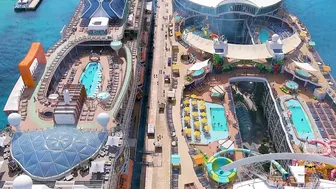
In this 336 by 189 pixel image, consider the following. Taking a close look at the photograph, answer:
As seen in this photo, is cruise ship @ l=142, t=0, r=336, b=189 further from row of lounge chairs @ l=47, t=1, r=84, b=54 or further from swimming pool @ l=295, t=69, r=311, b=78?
row of lounge chairs @ l=47, t=1, r=84, b=54

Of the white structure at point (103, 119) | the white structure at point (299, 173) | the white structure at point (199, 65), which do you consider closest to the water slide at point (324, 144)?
the white structure at point (299, 173)

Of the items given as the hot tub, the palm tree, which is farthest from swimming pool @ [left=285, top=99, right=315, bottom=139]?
the palm tree

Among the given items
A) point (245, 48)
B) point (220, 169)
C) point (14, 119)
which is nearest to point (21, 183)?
point (14, 119)

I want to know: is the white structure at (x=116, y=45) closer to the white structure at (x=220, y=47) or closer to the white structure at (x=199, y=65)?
the white structure at (x=199, y=65)

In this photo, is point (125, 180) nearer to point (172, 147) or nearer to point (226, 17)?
point (172, 147)

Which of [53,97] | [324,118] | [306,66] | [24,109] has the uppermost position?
[306,66]

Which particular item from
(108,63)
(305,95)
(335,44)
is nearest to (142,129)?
(108,63)

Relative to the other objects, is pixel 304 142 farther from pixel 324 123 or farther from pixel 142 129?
pixel 142 129
